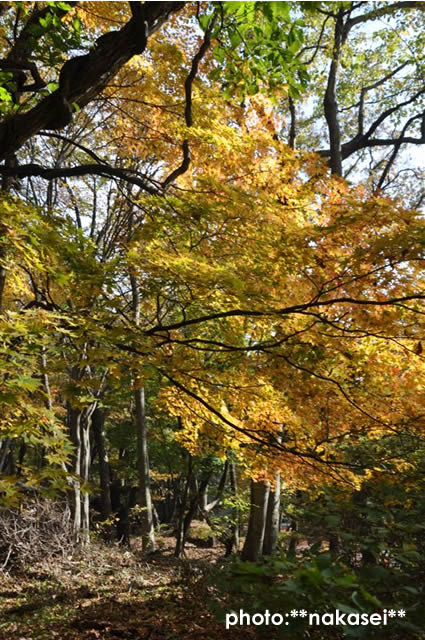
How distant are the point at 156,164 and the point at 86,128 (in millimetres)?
1692

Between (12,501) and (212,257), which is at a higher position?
(212,257)

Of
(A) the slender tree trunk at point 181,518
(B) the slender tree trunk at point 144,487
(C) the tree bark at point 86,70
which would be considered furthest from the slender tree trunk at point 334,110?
(A) the slender tree trunk at point 181,518

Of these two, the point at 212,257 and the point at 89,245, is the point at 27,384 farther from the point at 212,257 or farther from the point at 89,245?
the point at 212,257

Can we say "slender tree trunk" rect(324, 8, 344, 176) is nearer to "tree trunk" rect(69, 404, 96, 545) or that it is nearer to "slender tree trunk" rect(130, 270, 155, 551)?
"slender tree trunk" rect(130, 270, 155, 551)

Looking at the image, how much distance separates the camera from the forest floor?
4.25m

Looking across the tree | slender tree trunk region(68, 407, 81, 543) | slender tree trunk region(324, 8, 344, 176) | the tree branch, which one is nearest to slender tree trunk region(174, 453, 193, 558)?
slender tree trunk region(68, 407, 81, 543)

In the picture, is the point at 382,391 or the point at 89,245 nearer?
the point at 89,245

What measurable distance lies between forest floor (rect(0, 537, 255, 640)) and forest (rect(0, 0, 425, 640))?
5 cm

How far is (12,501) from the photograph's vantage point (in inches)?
137

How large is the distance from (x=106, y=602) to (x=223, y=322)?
438 cm

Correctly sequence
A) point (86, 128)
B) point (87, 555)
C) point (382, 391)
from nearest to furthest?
point (382, 391) → point (87, 555) → point (86, 128)

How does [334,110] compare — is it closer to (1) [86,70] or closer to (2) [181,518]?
(1) [86,70]

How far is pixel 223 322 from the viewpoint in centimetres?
489

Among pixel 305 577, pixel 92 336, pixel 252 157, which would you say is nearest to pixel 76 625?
pixel 92 336
